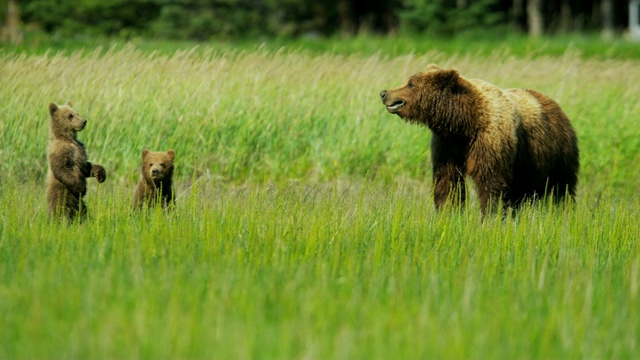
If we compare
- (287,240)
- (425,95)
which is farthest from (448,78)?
(287,240)

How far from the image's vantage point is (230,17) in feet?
115

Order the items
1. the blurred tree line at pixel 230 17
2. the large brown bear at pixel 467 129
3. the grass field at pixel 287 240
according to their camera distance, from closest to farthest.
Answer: the grass field at pixel 287 240, the large brown bear at pixel 467 129, the blurred tree line at pixel 230 17

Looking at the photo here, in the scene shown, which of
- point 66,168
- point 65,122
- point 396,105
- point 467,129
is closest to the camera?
point 66,168

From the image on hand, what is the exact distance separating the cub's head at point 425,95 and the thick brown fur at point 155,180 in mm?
1735

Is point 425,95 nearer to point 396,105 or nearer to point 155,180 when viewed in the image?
point 396,105

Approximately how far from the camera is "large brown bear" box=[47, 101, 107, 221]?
7.21 m

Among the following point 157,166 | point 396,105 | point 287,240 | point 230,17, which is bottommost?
point 230,17

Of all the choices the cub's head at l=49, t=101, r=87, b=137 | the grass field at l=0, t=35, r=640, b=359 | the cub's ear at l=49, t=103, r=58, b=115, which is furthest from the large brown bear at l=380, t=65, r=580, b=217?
the cub's ear at l=49, t=103, r=58, b=115

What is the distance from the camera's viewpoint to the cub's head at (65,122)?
738 centimetres

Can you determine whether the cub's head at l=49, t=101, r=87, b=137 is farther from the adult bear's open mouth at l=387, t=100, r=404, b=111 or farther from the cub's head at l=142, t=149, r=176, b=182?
the adult bear's open mouth at l=387, t=100, r=404, b=111

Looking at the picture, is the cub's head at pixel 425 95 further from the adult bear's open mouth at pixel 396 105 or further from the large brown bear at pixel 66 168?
the large brown bear at pixel 66 168

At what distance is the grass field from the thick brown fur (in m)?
0.21

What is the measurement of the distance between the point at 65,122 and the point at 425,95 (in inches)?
107

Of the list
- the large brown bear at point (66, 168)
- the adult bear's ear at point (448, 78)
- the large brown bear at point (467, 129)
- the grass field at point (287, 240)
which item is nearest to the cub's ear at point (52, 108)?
the large brown bear at point (66, 168)
